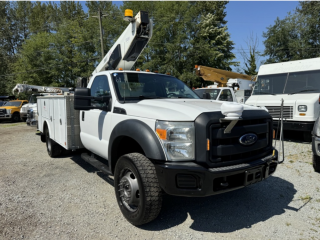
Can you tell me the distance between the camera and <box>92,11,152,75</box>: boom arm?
5.65m

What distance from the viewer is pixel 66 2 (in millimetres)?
42531

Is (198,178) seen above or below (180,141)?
below

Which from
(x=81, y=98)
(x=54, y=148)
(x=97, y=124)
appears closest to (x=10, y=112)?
(x=54, y=148)

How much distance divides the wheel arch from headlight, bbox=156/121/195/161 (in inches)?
3.7

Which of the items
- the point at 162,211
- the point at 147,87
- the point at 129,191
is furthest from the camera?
the point at 147,87

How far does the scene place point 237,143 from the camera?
2.82 m

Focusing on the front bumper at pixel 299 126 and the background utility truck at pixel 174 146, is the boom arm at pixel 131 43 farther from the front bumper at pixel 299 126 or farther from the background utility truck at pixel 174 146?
the front bumper at pixel 299 126

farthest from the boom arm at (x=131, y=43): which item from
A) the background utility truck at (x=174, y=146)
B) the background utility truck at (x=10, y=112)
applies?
the background utility truck at (x=10, y=112)

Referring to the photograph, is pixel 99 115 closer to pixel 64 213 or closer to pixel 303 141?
pixel 64 213

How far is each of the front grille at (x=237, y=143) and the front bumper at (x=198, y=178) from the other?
0.12 m

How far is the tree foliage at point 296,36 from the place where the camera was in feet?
87.2

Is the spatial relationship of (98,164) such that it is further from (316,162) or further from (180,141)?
(316,162)

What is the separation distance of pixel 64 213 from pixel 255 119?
9.37 ft

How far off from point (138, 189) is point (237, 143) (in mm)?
1285
